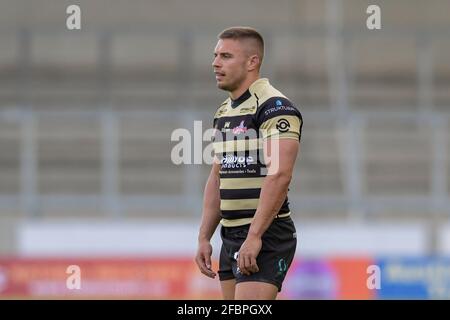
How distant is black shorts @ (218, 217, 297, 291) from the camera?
4.75 metres

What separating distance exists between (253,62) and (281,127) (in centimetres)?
35

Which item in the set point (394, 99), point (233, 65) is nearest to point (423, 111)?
point (394, 99)

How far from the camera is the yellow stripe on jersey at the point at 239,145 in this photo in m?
4.75

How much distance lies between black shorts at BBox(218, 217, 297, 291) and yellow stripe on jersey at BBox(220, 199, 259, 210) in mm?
83

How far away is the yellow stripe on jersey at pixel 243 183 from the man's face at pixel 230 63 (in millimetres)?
410

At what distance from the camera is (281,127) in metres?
4.68

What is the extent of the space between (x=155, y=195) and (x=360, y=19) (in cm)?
467
